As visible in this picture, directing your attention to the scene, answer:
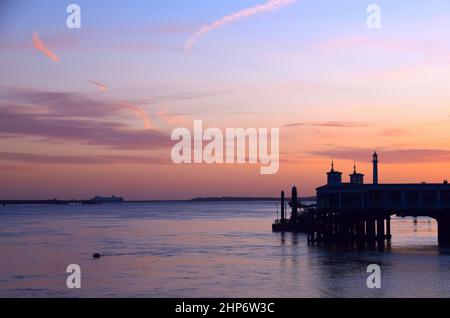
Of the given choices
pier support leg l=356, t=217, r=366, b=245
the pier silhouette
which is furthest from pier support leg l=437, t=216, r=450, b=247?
pier support leg l=356, t=217, r=366, b=245

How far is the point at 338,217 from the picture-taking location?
305 ft

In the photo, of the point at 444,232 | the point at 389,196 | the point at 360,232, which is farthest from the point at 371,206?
the point at 444,232

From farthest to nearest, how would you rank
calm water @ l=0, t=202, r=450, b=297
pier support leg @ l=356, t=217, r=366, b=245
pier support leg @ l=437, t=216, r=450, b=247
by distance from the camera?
pier support leg @ l=356, t=217, r=366, b=245
pier support leg @ l=437, t=216, r=450, b=247
calm water @ l=0, t=202, r=450, b=297

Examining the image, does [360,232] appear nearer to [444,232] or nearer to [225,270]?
[444,232]

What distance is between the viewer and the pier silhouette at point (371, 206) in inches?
3415

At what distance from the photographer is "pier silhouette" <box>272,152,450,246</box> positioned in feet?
285

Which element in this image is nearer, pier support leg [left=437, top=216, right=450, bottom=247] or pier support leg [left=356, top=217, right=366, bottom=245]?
pier support leg [left=437, top=216, right=450, bottom=247]

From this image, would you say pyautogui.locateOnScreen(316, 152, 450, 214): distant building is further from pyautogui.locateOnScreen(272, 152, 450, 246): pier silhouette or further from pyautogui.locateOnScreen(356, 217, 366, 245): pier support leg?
pyautogui.locateOnScreen(356, 217, 366, 245): pier support leg

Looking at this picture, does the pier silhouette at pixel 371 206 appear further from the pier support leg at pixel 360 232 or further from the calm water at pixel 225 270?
the calm water at pixel 225 270

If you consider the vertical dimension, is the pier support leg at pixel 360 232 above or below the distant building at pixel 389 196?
below

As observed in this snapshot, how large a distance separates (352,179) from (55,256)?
122 ft

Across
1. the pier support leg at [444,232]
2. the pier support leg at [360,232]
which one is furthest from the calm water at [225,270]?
the pier support leg at [360,232]

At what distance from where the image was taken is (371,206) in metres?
88.7
